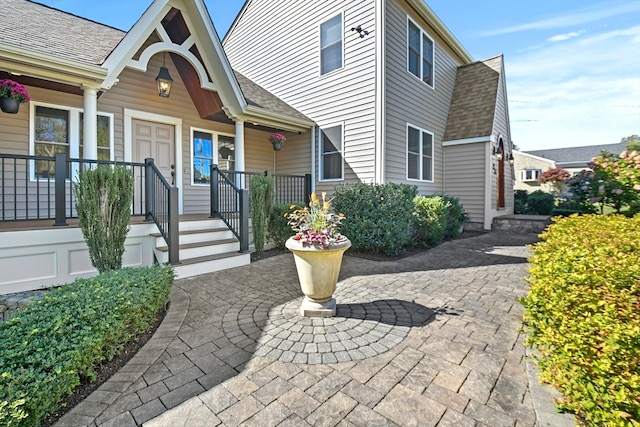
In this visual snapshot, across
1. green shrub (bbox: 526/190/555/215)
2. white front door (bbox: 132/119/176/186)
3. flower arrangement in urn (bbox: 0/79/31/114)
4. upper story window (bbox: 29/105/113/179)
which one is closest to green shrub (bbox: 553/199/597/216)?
green shrub (bbox: 526/190/555/215)

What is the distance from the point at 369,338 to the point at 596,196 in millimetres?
10291

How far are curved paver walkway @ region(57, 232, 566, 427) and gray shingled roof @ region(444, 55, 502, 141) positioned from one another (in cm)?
735

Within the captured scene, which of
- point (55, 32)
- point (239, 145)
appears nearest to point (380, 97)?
point (239, 145)

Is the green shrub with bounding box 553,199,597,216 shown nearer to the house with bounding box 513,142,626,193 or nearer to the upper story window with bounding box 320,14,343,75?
the upper story window with bounding box 320,14,343,75

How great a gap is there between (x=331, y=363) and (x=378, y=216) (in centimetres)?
453

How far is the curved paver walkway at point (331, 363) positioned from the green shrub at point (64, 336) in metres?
0.23

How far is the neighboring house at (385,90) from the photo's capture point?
25.2 feet

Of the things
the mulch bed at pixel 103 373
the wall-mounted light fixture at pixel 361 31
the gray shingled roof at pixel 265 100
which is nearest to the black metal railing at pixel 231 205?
the gray shingled roof at pixel 265 100

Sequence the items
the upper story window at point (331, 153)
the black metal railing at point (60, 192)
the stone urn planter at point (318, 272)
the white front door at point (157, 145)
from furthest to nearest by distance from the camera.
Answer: the upper story window at point (331, 153)
the white front door at point (157, 145)
the black metal railing at point (60, 192)
the stone urn planter at point (318, 272)

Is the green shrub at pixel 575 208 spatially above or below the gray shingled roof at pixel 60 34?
below

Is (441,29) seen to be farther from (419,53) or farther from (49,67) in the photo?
(49,67)

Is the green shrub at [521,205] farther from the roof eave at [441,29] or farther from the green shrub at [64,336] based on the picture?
the green shrub at [64,336]

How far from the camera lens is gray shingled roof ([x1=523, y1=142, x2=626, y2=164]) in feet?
92.2

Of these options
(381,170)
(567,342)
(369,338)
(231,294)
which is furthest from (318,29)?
(567,342)
